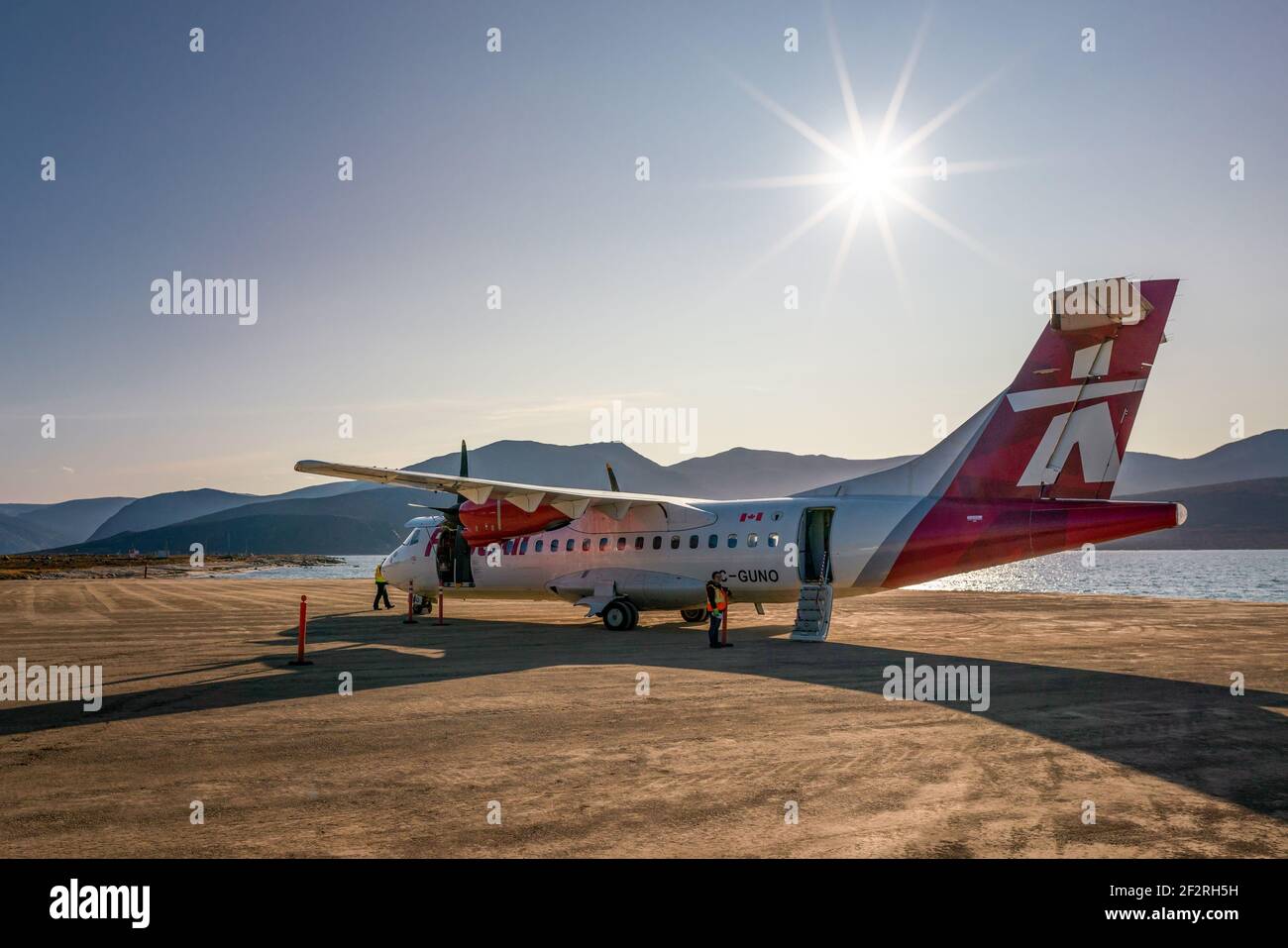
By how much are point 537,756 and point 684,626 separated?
51.4ft

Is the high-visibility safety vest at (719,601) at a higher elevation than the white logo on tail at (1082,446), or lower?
lower

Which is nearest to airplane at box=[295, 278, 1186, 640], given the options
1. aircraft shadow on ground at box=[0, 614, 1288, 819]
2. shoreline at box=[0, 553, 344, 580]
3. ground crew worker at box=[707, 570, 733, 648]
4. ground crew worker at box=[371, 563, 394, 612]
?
ground crew worker at box=[371, 563, 394, 612]

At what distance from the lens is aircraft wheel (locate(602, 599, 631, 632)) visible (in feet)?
75.2

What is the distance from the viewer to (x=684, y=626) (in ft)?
78.7

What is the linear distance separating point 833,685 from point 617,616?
35.5 feet

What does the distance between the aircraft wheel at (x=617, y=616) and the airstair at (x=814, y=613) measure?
522 cm

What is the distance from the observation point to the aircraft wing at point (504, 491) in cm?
1894

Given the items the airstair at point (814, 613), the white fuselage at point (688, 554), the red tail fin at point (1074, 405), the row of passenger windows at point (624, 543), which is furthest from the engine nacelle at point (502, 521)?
the red tail fin at point (1074, 405)

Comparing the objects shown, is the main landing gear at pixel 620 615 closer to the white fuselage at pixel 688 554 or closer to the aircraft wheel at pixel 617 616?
the aircraft wheel at pixel 617 616

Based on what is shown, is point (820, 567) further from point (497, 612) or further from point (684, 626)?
point (497, 612)

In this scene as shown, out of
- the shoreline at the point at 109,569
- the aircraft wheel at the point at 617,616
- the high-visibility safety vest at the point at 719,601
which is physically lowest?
the shoreline at the point at 109,569

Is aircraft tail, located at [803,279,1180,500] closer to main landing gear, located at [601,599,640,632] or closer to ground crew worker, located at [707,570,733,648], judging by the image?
ground crew worker, located at [707,570,733,648]

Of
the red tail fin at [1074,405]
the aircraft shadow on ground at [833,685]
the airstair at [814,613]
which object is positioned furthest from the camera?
the airstair at [814,613]
